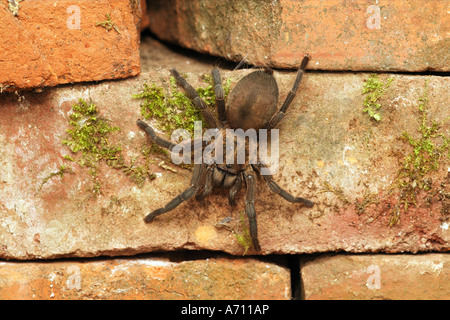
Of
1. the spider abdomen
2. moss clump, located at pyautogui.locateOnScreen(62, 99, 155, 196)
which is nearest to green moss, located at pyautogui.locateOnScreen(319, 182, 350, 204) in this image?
the spider abdomen

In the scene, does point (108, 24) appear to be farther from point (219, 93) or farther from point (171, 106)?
point (219, 93)

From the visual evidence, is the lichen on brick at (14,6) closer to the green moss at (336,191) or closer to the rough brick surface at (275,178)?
the rough brick surface at (275,178)

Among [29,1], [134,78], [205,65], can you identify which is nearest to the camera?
[29,1]

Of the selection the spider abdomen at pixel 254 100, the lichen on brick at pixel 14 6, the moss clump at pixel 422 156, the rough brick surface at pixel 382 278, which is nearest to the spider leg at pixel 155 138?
the spider abdomen at pixel 254 100

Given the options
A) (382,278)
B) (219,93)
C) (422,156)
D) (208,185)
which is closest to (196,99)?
(219,93)

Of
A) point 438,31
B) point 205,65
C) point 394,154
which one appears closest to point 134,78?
point 205,65

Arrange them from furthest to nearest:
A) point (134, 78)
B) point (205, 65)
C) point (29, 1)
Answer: point (205, 65), point (134, 78), point (29, 1)

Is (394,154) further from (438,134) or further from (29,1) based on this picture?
(29,1)
